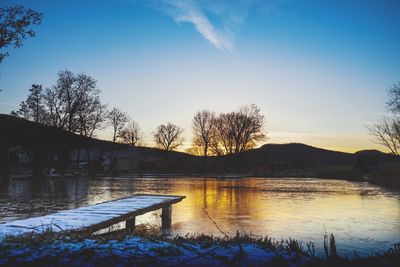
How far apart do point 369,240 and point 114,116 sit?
64.5 m

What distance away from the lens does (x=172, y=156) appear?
275 feet

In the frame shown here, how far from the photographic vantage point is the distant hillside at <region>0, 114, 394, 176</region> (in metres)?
38.2

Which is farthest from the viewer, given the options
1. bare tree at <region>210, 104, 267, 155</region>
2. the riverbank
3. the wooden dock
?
bare tree at <region>210, 104, 267, 155</region>

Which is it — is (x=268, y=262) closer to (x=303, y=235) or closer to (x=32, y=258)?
(x=32, y=258)

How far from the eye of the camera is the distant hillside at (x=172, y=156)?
38.2 meters

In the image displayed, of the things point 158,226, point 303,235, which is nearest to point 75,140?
point 158,226

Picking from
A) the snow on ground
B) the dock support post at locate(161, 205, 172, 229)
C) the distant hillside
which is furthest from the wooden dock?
the distant hillside

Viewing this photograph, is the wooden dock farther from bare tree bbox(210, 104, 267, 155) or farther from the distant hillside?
bare tree bbox(210, 104, 267, 155)

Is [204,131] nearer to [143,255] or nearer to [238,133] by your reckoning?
[238,133]

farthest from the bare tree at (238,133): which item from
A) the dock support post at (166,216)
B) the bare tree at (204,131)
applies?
the dock support post at (166,216)

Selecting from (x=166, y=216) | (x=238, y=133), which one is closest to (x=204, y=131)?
(x=238, y=133)

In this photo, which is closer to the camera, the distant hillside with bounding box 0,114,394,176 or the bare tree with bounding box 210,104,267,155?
the distant hillside with bounding box 0,114,394,176

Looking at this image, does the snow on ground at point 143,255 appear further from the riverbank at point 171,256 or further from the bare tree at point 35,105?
the bare tree at point 35,105

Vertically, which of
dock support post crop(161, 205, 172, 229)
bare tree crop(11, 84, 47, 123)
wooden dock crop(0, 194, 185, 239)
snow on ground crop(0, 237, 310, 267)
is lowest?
dock support post crop(161, 205, 172, 229)
